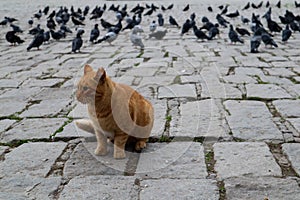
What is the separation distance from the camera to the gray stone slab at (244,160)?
289cm

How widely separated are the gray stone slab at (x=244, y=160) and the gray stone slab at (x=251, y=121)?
7.9 inches

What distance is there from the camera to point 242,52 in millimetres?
8070

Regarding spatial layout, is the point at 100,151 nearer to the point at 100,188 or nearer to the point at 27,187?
the point at 100,188


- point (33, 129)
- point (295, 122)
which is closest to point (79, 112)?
point (33, 129)

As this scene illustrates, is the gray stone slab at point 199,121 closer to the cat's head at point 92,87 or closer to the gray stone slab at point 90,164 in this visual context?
the gray stone slab at point 90,164

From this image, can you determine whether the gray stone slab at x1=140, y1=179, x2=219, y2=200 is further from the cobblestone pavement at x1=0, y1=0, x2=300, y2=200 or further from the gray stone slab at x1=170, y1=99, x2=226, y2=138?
the gray stone slab at x1=170, y1=99, x2=226, y2=138

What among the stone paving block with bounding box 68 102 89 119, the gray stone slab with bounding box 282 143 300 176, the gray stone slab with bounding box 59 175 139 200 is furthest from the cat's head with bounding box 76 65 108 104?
the gray stone slab with bounding box 282 143 300 176

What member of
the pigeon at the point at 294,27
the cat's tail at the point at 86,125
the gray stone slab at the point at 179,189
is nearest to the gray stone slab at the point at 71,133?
the cat's tail at the point at 86,125

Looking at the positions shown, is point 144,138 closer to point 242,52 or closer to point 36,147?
point 36,147

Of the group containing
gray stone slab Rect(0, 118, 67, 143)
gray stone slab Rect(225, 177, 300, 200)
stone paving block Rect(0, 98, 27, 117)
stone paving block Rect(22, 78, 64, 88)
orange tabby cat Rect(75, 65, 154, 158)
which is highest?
orange tabby cat Rect(75, 65, 154, 158)

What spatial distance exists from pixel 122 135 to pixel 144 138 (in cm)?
25

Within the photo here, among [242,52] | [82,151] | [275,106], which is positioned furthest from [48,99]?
[242,52]

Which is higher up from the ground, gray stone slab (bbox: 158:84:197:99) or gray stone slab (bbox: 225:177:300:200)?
gray stone slab (bbox: 225:177:300:200)

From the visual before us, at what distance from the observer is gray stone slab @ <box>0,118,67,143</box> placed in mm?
3717
